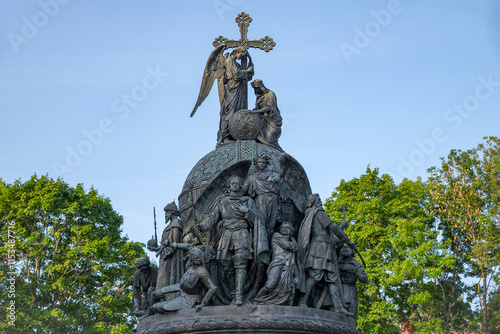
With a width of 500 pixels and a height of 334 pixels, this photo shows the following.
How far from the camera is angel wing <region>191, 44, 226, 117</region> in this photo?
17406 millimetres

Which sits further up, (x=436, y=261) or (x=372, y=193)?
(x=372, y=193)

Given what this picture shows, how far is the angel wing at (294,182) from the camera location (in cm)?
1449

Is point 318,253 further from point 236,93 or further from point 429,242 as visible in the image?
point 429,242

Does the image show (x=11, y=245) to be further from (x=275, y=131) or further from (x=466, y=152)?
(x=466, y=152)

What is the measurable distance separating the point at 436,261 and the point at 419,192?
3.75 meters

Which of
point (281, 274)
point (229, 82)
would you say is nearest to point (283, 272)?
point (281, 274)

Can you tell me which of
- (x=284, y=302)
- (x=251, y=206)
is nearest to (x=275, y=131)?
(x=251, y=206)

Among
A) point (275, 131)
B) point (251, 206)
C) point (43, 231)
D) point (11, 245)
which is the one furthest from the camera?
point (43, 231)

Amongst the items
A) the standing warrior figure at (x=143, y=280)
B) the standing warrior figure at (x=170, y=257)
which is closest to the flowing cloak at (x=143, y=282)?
the standing warrior figure at (x=143, y=280)

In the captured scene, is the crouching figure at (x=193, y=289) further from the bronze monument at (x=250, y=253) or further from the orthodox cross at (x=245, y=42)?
the orthodox cross at (x=245, y=42)

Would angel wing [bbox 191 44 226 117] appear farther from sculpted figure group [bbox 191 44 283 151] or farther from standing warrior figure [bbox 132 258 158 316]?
standing warrior figure [bbox 132 258 158 316]

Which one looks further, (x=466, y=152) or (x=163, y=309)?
(x=466, y=152)

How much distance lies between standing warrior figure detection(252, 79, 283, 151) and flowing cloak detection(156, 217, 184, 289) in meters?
3.27

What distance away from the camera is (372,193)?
3039 cm
